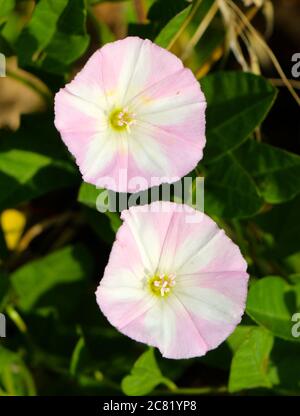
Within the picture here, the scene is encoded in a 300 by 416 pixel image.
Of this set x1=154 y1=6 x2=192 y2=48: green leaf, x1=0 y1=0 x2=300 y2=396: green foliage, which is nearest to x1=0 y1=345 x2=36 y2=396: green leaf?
x1=0 y1=0 x2=300 y2=396: green foliage

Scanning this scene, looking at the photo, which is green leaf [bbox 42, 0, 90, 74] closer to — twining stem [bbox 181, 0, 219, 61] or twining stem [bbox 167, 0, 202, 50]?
twining stem [bbox 167, 0, 202, 50]

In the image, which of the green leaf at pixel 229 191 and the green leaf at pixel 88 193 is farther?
the green leaf at pixel 229 191

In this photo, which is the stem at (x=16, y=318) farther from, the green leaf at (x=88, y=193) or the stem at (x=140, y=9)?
the stem at (x=140, y=9)

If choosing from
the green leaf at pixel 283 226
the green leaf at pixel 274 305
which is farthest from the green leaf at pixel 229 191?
the green leaf at pixel 283 226

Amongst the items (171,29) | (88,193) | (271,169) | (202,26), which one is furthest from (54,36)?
(271,169)

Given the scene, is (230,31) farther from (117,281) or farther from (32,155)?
(117,281)
